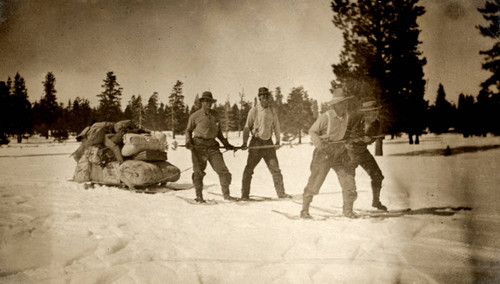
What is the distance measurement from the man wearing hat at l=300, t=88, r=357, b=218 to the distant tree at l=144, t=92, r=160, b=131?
228 centimetres

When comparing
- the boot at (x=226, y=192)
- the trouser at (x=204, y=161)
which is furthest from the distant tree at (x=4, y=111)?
the boot at (x=226, y=192)

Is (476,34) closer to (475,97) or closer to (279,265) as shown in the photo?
(475,97)

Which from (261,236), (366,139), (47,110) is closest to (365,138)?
(366,139)

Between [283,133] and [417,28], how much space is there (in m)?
2.40

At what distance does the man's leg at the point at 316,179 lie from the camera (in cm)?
352

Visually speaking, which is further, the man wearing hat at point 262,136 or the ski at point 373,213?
the man wearing hat at point 262,136

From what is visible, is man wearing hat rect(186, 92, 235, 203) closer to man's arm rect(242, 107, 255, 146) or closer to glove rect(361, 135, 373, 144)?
man's arm rect(242, 107, 255, 146)

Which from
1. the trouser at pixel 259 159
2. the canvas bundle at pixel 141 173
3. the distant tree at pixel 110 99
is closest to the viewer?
the distant tree at pixel 110 99

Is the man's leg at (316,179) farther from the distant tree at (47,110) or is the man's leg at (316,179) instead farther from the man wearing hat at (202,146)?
the distant tree at (47,110)

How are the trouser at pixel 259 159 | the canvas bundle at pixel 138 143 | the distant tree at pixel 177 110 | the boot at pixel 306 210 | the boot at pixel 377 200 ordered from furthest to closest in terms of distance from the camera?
the canvas bundle at pixel 138 143 < the trouser at pixel 259 159 < the distant tree at pixel 177 110 < the boot at pixel 377 200 < the boot at pixel 306 210

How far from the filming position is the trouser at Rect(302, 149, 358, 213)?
11.6 ft

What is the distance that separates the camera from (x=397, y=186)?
4309 mm

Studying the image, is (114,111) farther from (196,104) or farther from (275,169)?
(275,169)

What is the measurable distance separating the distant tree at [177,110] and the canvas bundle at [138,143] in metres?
0.38
